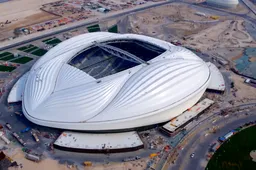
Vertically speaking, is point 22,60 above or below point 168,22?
below

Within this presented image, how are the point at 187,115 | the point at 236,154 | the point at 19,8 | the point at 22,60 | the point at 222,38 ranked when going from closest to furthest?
the point at 236,154 → the point at 187,115 → the point at 22,60 → the point at 222,38 → the point at 19,8

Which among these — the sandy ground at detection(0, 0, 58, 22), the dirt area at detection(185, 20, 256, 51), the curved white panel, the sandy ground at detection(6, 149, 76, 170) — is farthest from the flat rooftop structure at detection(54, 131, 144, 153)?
the sandy ground at detection(0, 0, 58, 22)

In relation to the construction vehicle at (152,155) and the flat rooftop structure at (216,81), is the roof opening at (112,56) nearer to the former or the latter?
the flat rooftop structure at (216,81)

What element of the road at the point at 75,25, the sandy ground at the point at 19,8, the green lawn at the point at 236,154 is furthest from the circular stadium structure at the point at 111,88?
the sandy ground at the point at 19,8

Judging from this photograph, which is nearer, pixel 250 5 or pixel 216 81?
pixel 216 81

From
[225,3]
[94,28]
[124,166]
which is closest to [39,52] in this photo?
[94,28]

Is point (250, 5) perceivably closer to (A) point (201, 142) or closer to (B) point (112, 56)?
(B) point (112, 56)

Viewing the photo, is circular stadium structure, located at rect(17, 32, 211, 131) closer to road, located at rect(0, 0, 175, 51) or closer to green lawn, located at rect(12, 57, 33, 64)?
green lawn, located at rect(12, 57, 33, 64)
